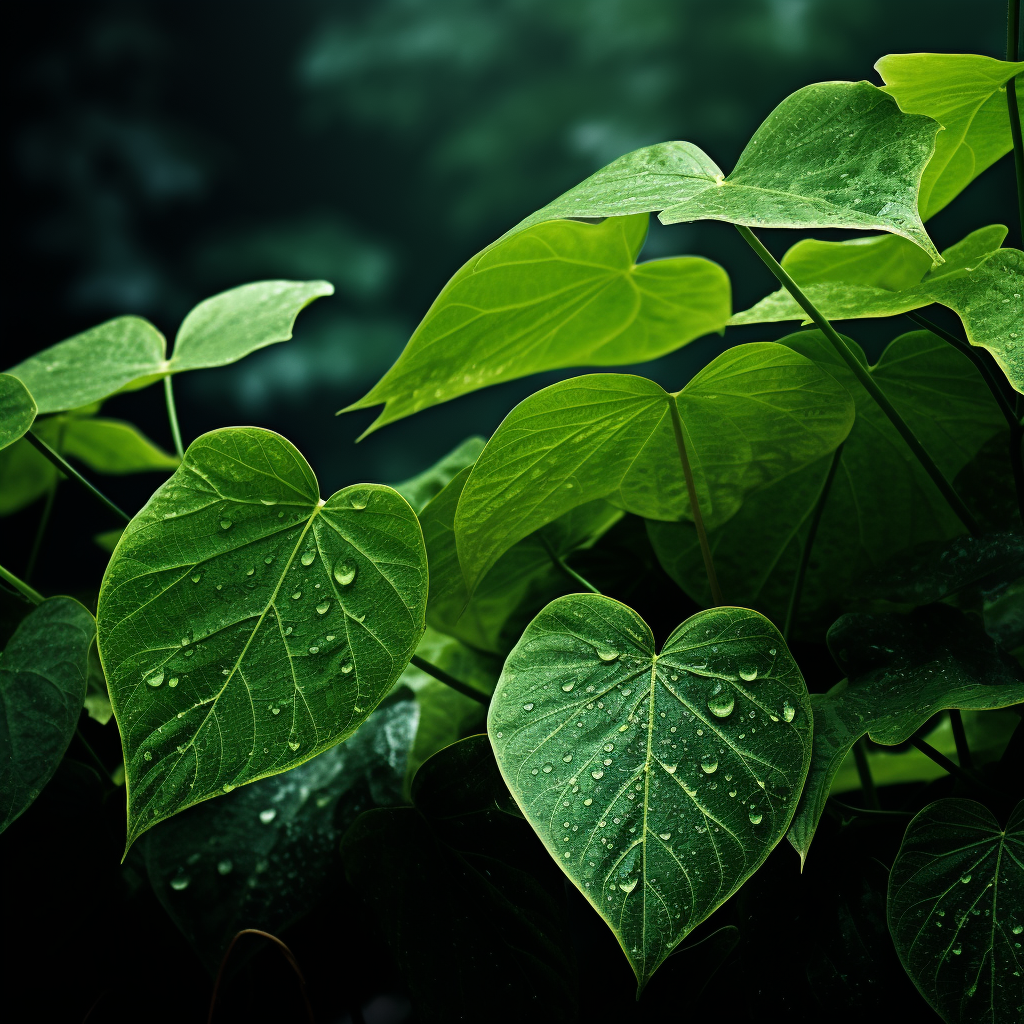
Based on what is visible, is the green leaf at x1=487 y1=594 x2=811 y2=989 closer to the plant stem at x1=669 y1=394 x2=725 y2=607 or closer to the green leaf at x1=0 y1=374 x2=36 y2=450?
the plant stem at x1=669 y1=394 x2=725 y2=607

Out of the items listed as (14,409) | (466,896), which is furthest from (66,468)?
(466,896)

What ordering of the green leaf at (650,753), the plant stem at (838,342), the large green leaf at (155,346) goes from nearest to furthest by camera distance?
the green leaf at (650,753) < the plant stem at (838,342) < the large green leaf at (155,346)

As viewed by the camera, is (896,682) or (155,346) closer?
(896,682)

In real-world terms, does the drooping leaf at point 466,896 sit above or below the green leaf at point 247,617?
below

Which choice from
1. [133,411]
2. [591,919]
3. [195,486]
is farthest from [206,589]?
[133,411]

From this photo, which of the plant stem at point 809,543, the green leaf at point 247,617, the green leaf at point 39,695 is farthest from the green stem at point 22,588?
the plant stem at point 809,543

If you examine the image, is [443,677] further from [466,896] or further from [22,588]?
[22,588]

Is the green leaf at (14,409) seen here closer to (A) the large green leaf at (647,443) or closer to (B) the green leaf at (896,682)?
(A) the large green leaf at (647,443)
